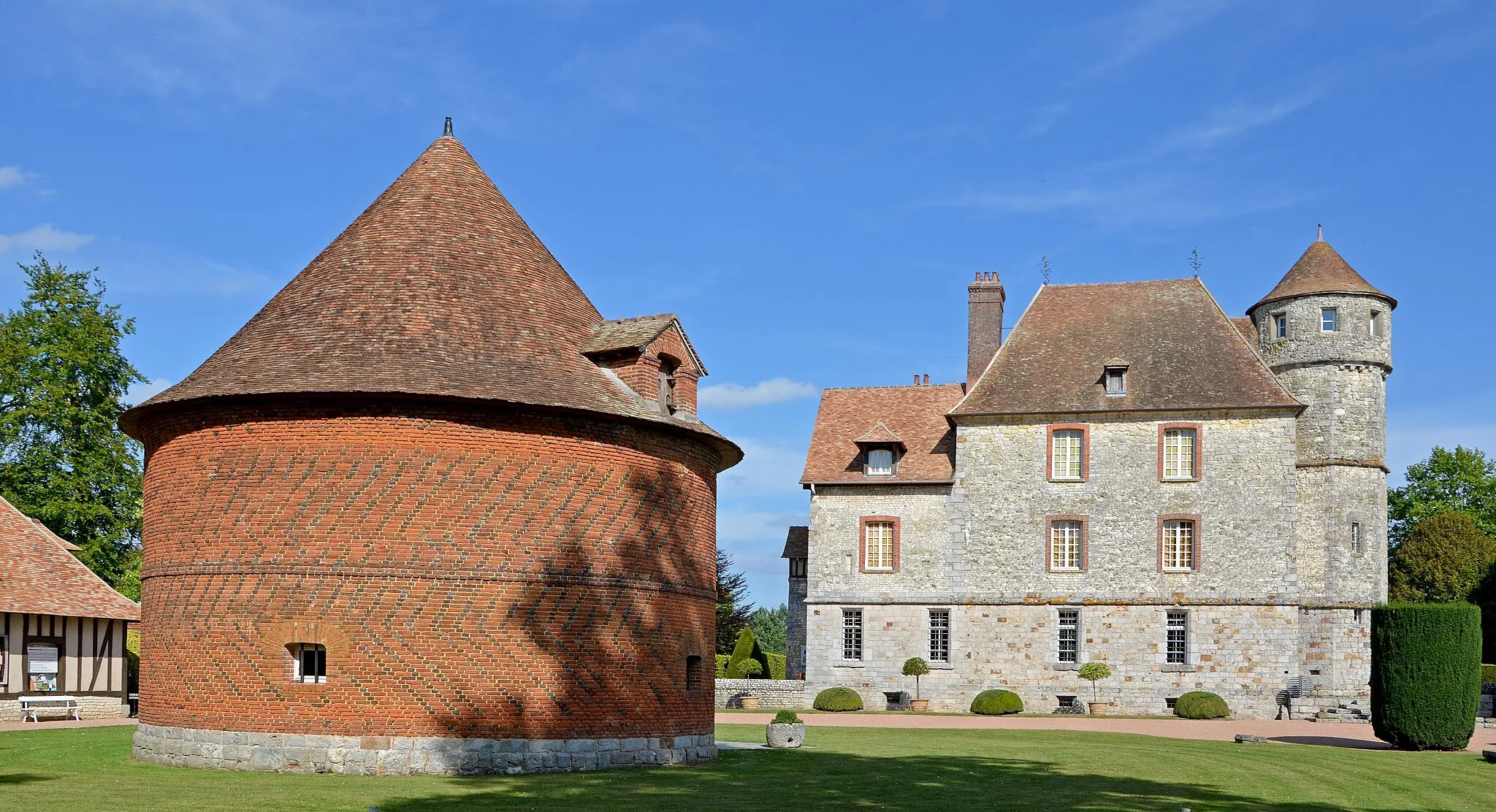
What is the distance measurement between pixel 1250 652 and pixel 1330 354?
8.47 m

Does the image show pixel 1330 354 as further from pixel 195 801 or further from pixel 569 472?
pixel 195 801

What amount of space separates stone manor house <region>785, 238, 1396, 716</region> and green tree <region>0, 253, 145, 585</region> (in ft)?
65.4

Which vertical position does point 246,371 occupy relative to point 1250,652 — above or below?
above

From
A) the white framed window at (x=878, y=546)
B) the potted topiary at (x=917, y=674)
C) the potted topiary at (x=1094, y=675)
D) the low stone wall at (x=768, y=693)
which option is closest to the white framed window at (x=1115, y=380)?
the white framed window at (x=878, y=546)

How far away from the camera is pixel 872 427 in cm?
4094

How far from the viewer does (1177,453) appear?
38000mm

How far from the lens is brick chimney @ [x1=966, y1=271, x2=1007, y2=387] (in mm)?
41125

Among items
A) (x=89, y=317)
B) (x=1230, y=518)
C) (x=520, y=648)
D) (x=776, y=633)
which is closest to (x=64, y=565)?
(x=89, y=317)

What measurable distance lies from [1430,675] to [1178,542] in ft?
43.5

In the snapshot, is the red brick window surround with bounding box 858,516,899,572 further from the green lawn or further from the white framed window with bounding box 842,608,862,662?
the green lawn

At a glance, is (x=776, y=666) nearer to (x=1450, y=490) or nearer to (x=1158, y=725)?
(x=1158, y=725)

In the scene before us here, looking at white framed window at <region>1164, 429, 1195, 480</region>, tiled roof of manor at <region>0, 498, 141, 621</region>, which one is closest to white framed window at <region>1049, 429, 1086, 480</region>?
white framed window at <region>1164, 429, 1195, 480</region>

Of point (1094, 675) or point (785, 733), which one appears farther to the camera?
point (1094, 675)

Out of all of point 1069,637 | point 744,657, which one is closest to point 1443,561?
point 1069,637
